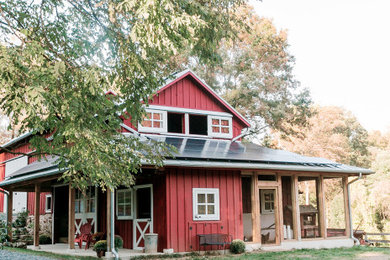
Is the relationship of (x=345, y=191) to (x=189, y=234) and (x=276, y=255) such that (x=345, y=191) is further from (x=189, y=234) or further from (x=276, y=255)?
(x=189, y=234)

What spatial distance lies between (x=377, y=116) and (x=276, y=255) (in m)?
42.6

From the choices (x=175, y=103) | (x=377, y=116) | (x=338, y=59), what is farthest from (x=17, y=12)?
(x=377, y=116)

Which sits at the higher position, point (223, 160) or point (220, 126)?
point (220, 126)

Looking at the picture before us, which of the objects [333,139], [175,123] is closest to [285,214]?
[175,123]

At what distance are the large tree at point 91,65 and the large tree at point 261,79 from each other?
17.2 m

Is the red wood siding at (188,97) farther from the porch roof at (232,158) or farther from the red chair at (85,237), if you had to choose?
the red chair at (85,237)

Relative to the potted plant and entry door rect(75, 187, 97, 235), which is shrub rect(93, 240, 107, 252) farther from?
entry door rect(75, 187, 97, 235)

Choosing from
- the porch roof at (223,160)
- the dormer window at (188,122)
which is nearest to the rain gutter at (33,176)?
the porch roof at (223,160)

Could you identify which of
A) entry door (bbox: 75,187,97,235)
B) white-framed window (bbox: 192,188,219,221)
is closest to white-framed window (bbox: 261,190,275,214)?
white-framed window (bbox: 192,188,219,221)

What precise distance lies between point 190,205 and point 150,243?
165 cm

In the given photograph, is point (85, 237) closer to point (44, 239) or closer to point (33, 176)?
point (33, 176)

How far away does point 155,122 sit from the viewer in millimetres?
16688

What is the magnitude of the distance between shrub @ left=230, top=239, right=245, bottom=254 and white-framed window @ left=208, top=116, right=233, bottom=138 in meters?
5.44

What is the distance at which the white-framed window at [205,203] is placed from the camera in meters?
13.9
